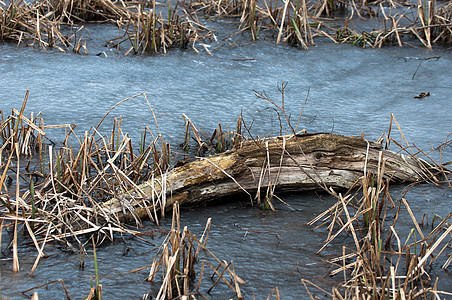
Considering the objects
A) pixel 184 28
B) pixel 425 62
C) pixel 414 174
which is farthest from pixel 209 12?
pixel 414 174

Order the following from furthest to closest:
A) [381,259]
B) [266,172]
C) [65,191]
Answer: [266,172]
[65,191]
[381,259]

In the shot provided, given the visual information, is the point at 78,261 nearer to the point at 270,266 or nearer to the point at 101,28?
the point at 270,266

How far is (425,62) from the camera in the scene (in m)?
5.96

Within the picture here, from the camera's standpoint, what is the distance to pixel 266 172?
3.26 metres

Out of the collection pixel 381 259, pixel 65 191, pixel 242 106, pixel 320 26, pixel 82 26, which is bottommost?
pixel 381 259

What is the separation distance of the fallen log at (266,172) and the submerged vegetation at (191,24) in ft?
9.54

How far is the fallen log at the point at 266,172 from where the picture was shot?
3.02 m

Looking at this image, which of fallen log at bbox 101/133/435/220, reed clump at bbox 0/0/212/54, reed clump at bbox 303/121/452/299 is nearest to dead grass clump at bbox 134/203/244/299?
reed clump at bbox 303/121/452/299

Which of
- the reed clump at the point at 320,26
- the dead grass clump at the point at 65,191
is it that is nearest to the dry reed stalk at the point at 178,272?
the dead grass clump at the point at 65,191

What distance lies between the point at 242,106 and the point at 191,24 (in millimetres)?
2059

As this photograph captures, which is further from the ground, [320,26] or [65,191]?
[320,26]

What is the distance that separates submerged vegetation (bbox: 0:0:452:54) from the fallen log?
291 cm

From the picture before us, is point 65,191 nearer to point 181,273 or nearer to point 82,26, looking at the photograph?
point 181,273

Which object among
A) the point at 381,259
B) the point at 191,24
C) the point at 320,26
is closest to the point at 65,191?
the point at 381,259
